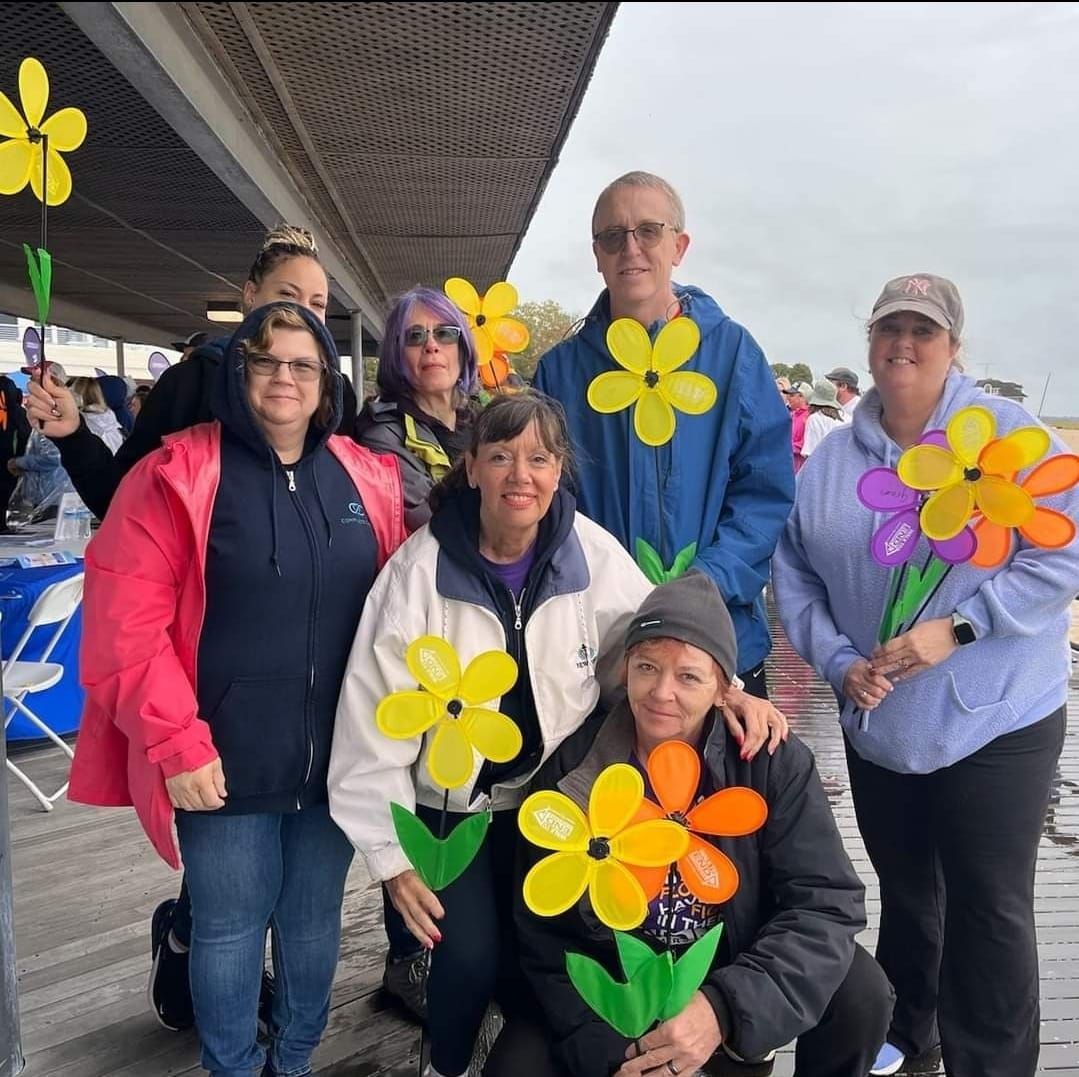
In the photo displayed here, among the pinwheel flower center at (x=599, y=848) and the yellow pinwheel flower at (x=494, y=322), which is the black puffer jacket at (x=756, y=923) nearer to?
the pinwheel flower center at (x=599, y=848)

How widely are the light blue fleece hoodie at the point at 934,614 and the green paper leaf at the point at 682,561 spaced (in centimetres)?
27

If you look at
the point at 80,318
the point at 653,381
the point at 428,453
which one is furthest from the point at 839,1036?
the point at 80,318

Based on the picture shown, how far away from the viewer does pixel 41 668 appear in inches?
132

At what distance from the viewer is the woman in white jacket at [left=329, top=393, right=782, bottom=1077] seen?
1.50 meters

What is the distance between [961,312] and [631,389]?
617mm

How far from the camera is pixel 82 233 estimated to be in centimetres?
534

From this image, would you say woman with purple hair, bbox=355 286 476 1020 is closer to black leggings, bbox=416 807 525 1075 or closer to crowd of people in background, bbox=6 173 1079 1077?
crowd of people in background, bbox=6 173 1079 1077

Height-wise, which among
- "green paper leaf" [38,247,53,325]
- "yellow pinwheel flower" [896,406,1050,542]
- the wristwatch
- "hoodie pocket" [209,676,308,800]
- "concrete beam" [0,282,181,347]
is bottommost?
"hoodie pocket" [209,676,308,800]

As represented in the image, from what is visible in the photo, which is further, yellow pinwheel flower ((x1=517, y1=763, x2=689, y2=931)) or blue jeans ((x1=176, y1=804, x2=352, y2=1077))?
blue jeans ((x1=176, y1=804, x2=352, y2=1077))

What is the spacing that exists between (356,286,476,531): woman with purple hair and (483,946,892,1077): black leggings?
998 millimetres

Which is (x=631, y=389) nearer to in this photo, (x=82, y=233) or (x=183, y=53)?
(x=183, y=53)

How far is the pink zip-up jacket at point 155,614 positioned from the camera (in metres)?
1.39

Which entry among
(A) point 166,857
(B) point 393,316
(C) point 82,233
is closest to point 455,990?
(A) point 166,857

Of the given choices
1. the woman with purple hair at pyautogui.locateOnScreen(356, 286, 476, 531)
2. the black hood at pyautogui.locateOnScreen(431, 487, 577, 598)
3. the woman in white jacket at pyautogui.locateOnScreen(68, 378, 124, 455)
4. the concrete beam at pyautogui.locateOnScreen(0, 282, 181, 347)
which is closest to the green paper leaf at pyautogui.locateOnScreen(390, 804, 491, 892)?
the black hood at pyautogui.locateOnScreen(431, 487, 577, 598)
